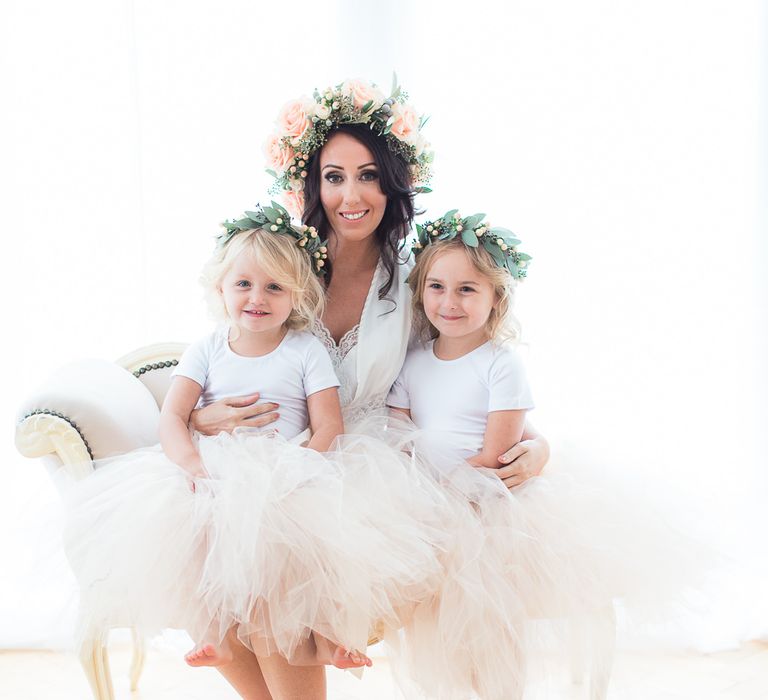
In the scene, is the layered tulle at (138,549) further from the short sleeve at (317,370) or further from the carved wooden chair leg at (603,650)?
the carved wooden chair leg at (603,650)

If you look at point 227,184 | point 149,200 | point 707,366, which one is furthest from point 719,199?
point 149,200

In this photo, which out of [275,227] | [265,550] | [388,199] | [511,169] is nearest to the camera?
[265,550]

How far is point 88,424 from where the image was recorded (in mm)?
2006

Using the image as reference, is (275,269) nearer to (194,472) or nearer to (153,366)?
(194,472)

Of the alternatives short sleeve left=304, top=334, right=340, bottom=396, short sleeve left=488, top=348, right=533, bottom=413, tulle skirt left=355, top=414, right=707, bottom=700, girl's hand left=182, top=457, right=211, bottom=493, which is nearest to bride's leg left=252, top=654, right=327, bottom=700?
tulle skirt left=355, top=414, right=707, bottom=700

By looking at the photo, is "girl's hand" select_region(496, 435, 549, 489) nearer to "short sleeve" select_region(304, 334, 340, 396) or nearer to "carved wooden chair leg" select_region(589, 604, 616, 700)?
"carved wooden chair leg" select_region(589, 604, 616, 700)

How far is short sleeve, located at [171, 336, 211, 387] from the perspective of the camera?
2100mm

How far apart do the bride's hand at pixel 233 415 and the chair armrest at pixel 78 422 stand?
0.18m

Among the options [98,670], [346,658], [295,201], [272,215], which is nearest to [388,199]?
[295,201]

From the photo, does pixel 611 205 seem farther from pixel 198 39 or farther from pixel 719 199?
pixel 198 39

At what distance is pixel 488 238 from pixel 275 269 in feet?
1.69

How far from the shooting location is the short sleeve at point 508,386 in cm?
199

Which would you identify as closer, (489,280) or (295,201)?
(489,280)

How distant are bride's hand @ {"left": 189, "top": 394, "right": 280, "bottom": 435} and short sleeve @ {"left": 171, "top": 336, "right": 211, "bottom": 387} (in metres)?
0.10
